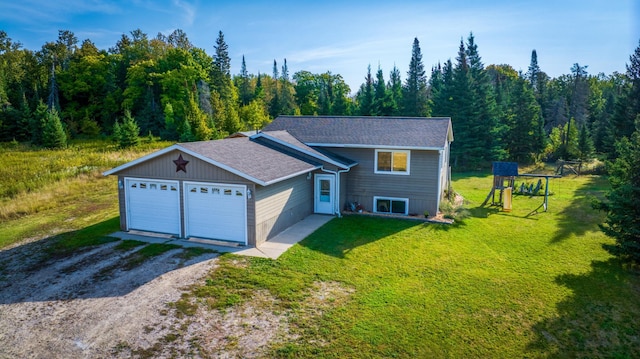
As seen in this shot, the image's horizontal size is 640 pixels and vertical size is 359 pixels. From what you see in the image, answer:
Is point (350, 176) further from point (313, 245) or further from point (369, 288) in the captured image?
point (369, 288)

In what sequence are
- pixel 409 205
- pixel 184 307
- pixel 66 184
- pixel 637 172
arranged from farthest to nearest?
pixel 66 184 < pixel 409 205 < pixel 637 172 < pixel 184 307

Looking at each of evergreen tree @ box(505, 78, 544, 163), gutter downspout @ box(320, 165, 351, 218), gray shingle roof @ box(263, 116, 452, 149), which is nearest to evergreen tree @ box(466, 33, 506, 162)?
evergreen tree @ box(505, 78, 544, 163)

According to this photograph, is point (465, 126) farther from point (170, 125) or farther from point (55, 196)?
point (170, 125)

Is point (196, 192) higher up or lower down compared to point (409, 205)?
higher up

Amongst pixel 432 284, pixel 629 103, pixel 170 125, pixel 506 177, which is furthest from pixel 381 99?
pixel 432 284

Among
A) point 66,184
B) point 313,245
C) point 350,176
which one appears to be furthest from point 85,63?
point 313,245

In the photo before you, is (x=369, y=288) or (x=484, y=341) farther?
(x=369, y=288)
